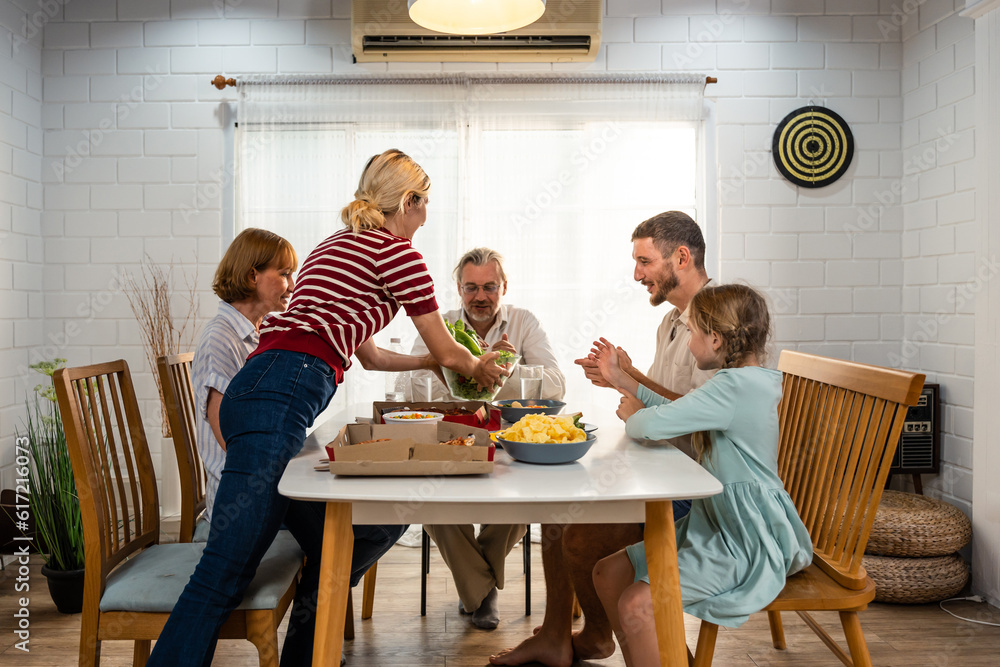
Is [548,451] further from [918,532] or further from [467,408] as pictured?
[918,532]

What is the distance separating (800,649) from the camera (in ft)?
7.65

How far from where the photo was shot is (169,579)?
158 centimetres

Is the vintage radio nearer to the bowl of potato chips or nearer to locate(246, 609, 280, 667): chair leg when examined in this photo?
the bowl of potato chips

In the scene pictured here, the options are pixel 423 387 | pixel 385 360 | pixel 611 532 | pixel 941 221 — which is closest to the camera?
pixel 611 532

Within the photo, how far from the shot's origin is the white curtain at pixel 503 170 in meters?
3.51

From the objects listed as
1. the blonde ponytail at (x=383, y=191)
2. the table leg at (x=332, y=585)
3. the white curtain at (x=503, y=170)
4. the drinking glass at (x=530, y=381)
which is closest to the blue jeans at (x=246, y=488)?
the table leg at (x=332, y=585)

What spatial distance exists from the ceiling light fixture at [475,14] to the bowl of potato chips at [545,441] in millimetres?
1161

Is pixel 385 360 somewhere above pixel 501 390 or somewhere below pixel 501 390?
above

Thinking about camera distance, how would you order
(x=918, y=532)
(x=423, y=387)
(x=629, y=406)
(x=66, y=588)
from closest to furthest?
(x=629, y=406) → (x=423, y=387) → (x=66, y=588) → (x=918, y=532)

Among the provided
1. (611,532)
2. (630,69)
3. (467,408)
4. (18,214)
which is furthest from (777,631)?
(18,214)

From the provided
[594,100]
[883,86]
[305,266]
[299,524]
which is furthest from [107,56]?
[883,86]

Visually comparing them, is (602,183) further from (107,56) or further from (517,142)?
(107,56)

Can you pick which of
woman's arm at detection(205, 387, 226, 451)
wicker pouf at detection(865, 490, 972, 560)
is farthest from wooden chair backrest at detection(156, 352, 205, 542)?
wicker pouf at detection(865, 490, 972, 560)

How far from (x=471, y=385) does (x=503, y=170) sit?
184 cm
